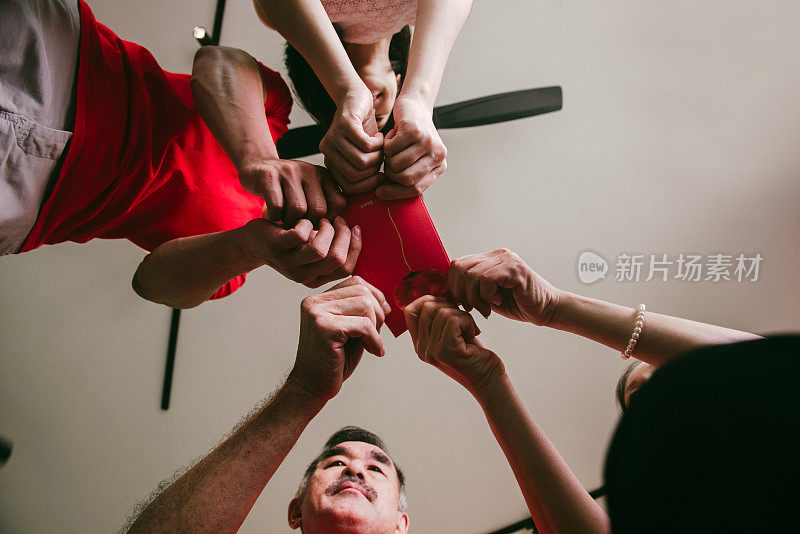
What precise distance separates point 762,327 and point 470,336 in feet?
6.50

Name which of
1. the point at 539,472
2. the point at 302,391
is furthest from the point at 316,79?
the point at 539,472

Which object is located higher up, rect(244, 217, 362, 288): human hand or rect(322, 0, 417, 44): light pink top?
rect(322, 0, 417, 44): light pink top

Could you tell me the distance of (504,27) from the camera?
6.18ft

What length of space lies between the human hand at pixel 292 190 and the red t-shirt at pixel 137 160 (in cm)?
29

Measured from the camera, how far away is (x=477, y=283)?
81 cm

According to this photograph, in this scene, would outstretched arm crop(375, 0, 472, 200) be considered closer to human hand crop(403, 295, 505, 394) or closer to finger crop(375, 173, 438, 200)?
finger crop(375, 173, 438, 200)

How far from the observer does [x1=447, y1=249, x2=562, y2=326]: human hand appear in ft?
2.65

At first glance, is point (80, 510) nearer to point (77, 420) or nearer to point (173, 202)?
point (77, 420)

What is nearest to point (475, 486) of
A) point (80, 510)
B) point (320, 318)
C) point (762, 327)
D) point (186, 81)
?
point (762, 327)

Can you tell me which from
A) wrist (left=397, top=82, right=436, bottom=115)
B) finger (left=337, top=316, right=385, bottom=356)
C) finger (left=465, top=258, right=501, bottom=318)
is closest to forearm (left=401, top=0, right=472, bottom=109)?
wrist (left=397, top=82, right=436, bottom=115)

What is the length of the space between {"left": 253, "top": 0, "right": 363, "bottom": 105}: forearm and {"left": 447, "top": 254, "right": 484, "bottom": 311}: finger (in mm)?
375

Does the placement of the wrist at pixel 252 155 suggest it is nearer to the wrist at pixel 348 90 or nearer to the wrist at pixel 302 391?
the wrist at pixel 348 90

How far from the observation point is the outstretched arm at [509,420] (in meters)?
0.80

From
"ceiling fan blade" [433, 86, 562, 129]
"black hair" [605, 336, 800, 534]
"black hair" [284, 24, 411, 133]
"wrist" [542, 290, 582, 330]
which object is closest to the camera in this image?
"black hair" [605, 336, 800, 534]
